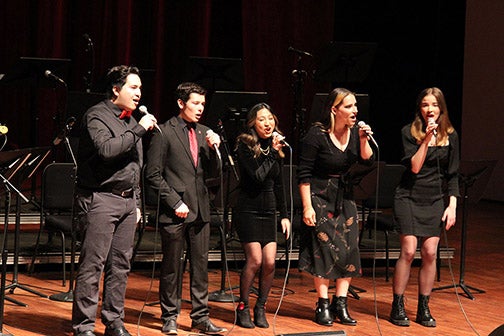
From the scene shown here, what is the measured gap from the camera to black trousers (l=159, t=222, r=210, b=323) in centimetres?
598

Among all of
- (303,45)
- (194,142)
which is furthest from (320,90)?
(194,142)

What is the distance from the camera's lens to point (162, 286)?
19.7 ft

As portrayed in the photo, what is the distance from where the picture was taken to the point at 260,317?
630 centimetres

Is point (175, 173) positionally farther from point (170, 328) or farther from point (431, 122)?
point (431, 122)

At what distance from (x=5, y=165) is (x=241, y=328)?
188 centimetres

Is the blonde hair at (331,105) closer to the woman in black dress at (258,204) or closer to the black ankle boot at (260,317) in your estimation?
the woman in black dress at (258,204)

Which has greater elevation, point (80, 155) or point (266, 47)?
point (266, 47)

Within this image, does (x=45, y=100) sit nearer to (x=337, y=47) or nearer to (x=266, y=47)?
(x=266, y=47)

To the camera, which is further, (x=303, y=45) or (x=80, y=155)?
(x=303, y=45)

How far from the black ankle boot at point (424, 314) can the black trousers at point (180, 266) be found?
1.51m

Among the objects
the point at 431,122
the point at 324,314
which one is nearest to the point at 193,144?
the point at 324,314

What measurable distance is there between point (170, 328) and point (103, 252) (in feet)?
2.41

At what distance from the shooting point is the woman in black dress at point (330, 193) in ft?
20.7

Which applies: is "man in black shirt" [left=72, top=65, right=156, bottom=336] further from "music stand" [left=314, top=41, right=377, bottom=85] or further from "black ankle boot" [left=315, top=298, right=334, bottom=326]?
"music stand" [left=314, top=41, right=377, bottom=85]
